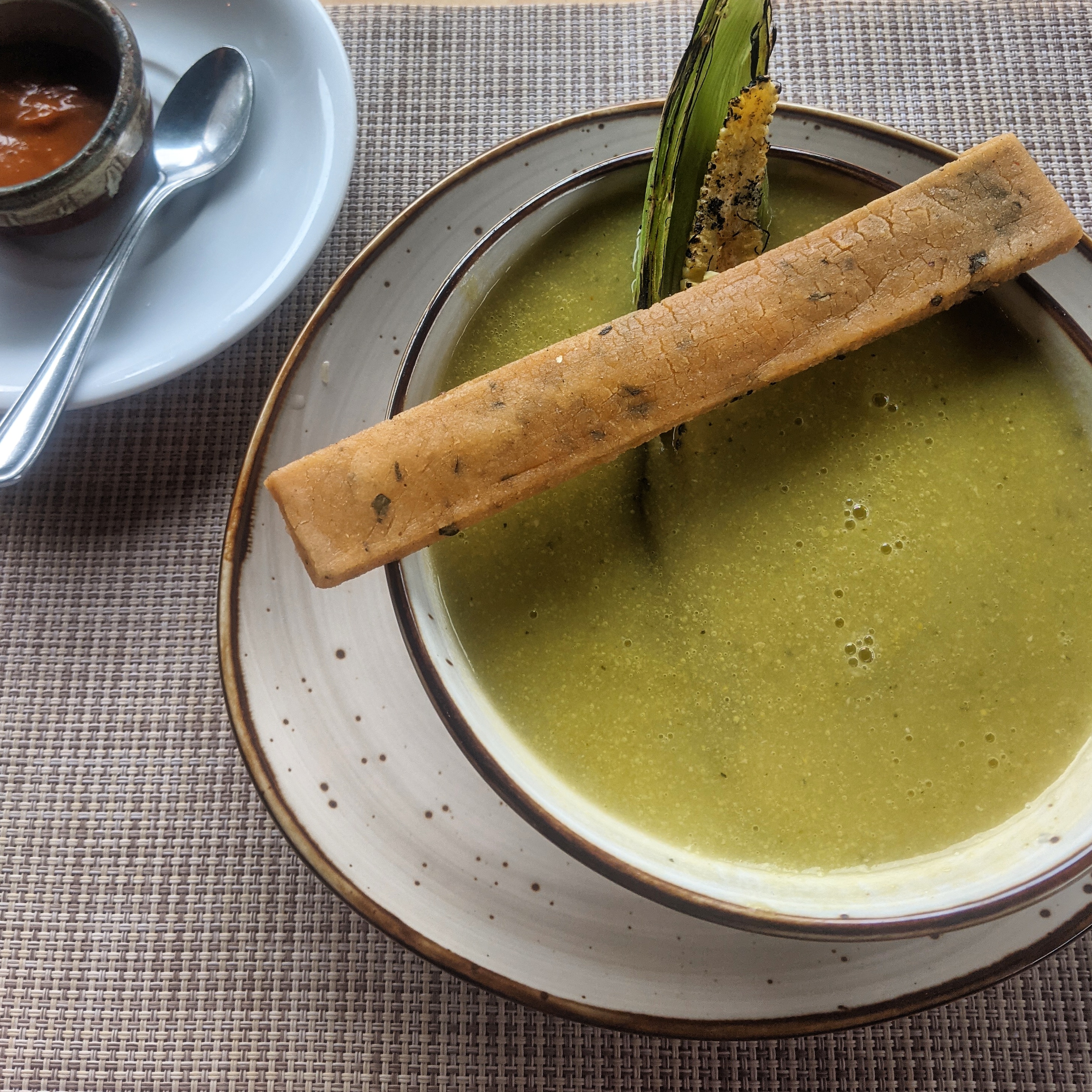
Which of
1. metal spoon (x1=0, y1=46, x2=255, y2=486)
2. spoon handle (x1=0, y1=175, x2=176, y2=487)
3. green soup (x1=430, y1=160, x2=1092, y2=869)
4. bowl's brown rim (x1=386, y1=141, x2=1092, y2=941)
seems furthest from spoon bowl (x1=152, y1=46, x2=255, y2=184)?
bowl's brown rim (x1=386, y1=141, x2=1092, y2=941)

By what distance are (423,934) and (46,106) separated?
101 centimetres

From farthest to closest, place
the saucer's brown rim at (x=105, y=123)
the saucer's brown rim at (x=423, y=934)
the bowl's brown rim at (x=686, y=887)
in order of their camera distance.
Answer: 1. the saucer's brown rim at (x=105, y=123)
2. the saucer's brown rim at (x=423, y=934)
3. the bowl's brown rim at (x=686, y=887)

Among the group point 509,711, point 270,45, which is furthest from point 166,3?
point 509,711

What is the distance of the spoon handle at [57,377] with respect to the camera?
898mm

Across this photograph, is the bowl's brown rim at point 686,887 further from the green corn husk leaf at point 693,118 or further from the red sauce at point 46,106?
the red sauce at point 46,106

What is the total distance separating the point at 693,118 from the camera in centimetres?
83

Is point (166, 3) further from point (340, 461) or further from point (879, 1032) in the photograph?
point (879, 1032)

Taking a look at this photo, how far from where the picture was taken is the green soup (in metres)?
0.76

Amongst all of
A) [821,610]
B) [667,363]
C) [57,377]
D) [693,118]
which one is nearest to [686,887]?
[821,610]

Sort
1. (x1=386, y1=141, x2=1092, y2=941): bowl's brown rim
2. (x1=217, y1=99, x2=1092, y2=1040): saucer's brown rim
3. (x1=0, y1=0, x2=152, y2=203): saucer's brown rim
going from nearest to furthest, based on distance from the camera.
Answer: (x1=386, y1=141, x2=1092, y2=941): bowl's brown rim → (x1=217, y1=99, x2=1092, y2=1040): saucer's brown rim → (x1=0, y1=0, x2=152, y2=203): saucer's brown rim

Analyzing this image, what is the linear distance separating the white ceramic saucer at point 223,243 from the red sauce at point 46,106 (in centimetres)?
7

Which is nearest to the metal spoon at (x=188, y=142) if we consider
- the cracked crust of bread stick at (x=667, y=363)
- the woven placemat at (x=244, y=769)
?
the woven placemat at (x=244, y=769)

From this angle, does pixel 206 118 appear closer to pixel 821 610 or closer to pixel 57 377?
pixel 57 377

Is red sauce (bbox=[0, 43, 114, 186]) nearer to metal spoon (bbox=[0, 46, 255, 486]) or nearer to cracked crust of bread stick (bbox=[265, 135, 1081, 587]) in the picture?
metal spoon (bbox=[0, 46, 255, 486])
